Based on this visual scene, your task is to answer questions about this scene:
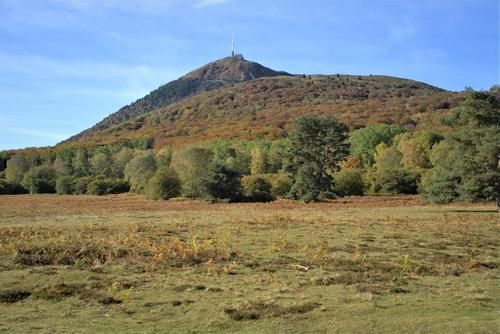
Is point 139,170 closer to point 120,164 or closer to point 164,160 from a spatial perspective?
point 164,160

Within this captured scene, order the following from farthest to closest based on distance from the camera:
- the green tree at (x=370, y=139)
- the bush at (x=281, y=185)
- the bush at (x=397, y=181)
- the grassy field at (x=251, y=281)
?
1. the green tree at (x=370, y=139)
2. the bush at (x=281, y=185)
3. the bush at (x=397, y=181)
4. the grassy field at (x=251, y=281)

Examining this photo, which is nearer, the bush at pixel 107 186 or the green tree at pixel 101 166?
the bush at pixel 107 186

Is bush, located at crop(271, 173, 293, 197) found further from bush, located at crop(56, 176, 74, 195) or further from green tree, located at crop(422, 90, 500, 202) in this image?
bush, located at crop(56, 176, 74, 195)

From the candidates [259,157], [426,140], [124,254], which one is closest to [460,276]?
[124,254]

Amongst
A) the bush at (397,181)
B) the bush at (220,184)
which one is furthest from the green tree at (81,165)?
the bush at (397,181)

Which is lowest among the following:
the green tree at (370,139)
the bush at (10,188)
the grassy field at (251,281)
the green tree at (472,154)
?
the grassy field at (251,281)

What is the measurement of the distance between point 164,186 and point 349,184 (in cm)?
2809

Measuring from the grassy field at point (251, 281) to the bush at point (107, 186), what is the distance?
7923 centimetres

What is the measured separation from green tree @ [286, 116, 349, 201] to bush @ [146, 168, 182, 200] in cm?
2166

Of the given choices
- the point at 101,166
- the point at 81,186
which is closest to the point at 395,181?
the point at 81,186

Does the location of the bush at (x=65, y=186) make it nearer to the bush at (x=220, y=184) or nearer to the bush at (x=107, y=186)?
the bush at (x=107, y=186)

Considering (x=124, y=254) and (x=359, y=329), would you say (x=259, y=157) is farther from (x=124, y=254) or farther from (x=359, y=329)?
(x=359, y=329)

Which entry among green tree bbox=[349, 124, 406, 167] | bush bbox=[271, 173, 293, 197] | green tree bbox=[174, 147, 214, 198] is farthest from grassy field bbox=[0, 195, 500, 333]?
green tree bbox=[349, 124, 406, 167]

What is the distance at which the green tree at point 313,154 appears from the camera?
65500 mm
